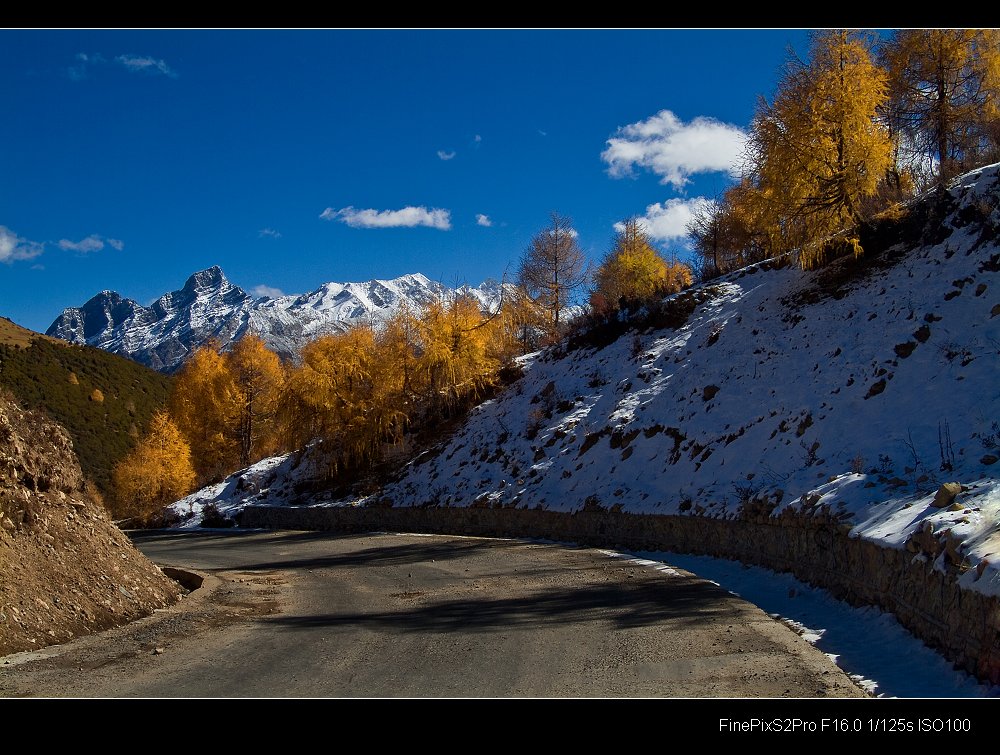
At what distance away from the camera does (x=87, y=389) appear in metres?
98.1

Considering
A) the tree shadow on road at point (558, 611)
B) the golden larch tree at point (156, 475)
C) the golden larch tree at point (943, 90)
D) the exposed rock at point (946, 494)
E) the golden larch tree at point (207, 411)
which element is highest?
the golden larch tree at point (943, 90)

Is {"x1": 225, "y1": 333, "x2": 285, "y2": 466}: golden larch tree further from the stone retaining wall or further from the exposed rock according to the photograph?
the exposed rock

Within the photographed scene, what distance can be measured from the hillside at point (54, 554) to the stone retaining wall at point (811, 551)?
906 cm

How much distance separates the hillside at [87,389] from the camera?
84.9 m

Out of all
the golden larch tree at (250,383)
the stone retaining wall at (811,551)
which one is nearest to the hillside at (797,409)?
the stone retaining wall at (811,551)

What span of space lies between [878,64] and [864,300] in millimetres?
15440

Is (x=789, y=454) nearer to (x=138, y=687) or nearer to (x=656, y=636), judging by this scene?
(x=656, y=636)

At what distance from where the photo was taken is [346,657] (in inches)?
284

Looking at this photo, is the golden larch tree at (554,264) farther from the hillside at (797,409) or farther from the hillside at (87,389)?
the hillside at (87,389)

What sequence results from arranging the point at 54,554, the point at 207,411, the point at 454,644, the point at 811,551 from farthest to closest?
the point at 207,411 < the point at 811,551 < the point at 54,554 < the point at 454,644

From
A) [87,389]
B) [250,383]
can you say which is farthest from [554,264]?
[87,389]

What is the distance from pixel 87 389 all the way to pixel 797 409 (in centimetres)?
10360

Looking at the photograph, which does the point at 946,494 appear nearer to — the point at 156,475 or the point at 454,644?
the point at 454,644
